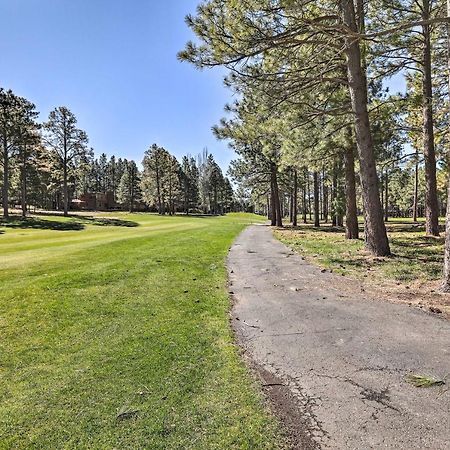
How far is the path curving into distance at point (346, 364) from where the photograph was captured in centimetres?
254

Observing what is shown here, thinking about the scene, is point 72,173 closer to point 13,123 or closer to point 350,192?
point 13,123

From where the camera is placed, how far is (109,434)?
2.52 meters

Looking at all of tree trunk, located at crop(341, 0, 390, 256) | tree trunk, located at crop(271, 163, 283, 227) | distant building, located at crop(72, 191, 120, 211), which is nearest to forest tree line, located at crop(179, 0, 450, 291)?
tree trunk, located at crop(341, 0, 390, 256)

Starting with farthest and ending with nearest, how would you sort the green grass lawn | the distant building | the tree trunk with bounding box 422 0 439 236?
the distant building
the tree trunk with bounding box 422 0 439 236
the green grass lawn

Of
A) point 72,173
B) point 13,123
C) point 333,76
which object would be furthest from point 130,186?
point 333,76

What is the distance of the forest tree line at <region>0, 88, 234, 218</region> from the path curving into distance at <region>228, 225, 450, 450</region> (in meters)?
33.0

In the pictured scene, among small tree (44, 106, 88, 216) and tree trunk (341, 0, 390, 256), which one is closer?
tree trunk (341, 0, 390, 256)

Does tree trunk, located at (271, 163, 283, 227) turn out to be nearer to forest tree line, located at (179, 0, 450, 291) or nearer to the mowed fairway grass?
forest tree line, located at (179, 0, 450, 291)

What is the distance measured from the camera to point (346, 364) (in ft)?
11.8

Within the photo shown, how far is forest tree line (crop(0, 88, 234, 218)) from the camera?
32469 millimetres

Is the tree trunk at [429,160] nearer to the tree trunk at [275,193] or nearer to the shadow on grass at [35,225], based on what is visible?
the tree trunk at [275,193]

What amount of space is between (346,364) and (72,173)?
131 feet

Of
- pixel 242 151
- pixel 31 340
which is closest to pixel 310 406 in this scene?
pixel 31 340

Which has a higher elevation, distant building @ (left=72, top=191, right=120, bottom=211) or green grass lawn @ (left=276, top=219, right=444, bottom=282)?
distant building @ (left=72, top=191, right=120, bottom=211)
